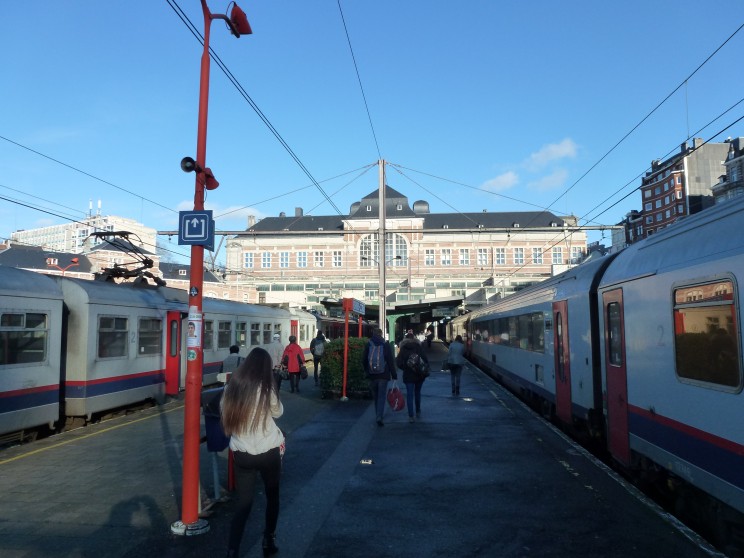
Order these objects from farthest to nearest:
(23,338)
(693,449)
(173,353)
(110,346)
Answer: (173,353) < (110,346) < (23,338) < (693,449)

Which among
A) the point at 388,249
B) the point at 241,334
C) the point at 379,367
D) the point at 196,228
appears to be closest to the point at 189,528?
the point at 196,228

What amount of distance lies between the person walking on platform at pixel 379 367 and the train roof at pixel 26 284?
583 centimetres

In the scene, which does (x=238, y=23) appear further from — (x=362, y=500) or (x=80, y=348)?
(x=80, y=348)

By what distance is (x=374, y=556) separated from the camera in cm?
469

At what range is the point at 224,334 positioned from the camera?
64.0 feet

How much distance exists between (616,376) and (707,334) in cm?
257

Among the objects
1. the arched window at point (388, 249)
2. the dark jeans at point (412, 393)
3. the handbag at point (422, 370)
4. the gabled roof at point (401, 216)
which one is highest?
the gabled roof at point (401, 216)

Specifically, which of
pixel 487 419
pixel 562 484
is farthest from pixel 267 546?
pixel 487 419

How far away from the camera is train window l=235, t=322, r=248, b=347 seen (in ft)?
67.9

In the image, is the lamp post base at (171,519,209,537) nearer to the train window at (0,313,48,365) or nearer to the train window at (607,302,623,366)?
the train window at (607,302,623,366)

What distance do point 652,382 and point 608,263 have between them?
276 centimetres

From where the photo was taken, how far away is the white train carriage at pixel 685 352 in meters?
4.51

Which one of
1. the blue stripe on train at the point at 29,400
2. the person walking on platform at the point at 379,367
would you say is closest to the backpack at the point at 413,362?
the person walking on platform at the point at 379,367

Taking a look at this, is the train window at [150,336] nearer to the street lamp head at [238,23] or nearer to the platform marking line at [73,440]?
the platform marking line at [73,440]
